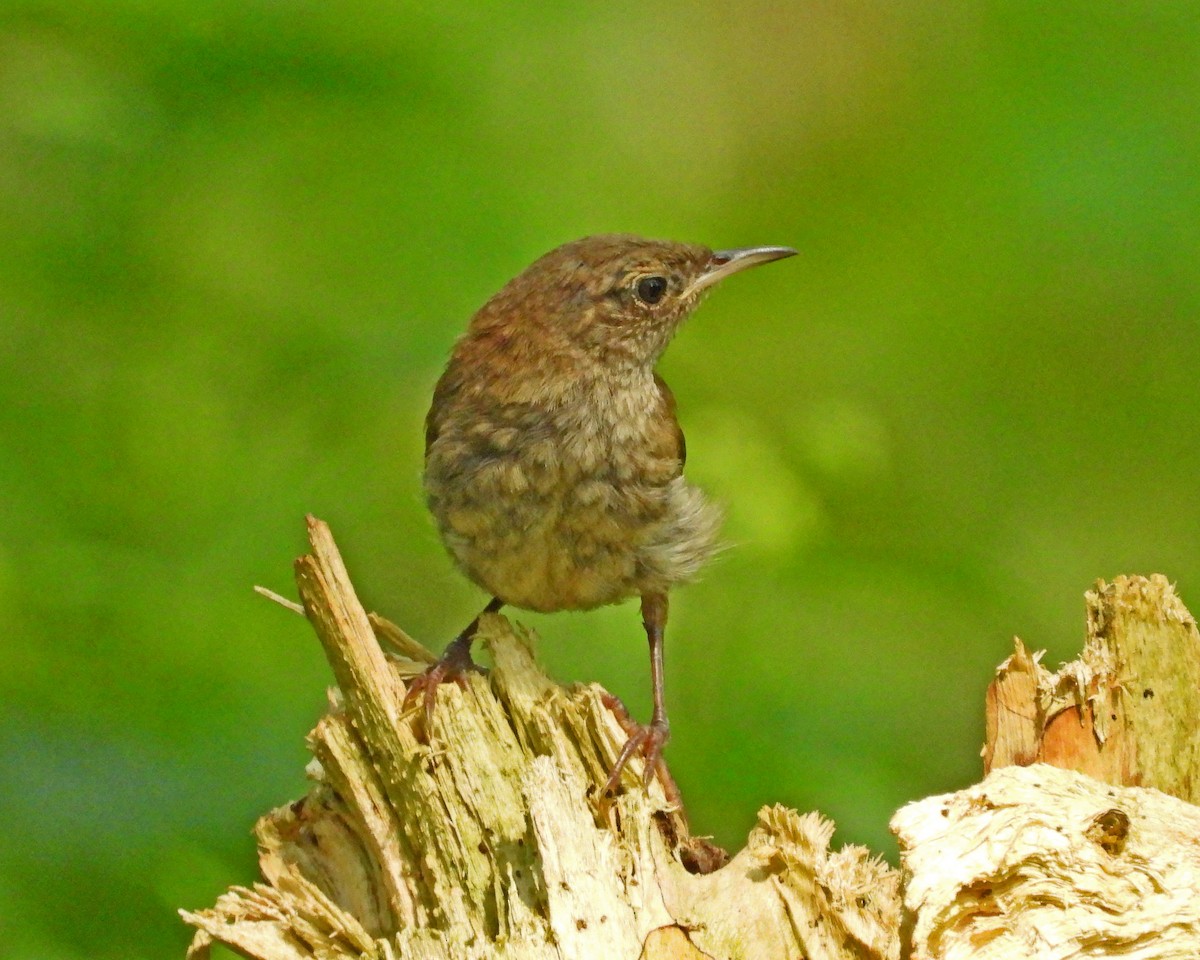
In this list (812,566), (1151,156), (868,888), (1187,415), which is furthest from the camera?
(1187,415)

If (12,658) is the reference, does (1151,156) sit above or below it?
above

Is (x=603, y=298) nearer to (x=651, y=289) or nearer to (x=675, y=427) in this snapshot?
(x=651, y=289)

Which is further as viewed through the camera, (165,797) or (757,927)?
(165,797)

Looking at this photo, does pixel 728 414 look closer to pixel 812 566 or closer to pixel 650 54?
pixel 812 566

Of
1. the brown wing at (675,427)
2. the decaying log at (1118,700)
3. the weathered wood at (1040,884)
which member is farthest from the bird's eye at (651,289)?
the weathered wood at (1040,884)

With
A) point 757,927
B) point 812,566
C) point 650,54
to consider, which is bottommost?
point 757,927

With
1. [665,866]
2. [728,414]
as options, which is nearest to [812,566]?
[728,414]

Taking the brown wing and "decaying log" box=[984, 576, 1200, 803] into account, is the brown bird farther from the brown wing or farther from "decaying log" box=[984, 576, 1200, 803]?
"decaying log" box=[984, 576, 1200, 803]
